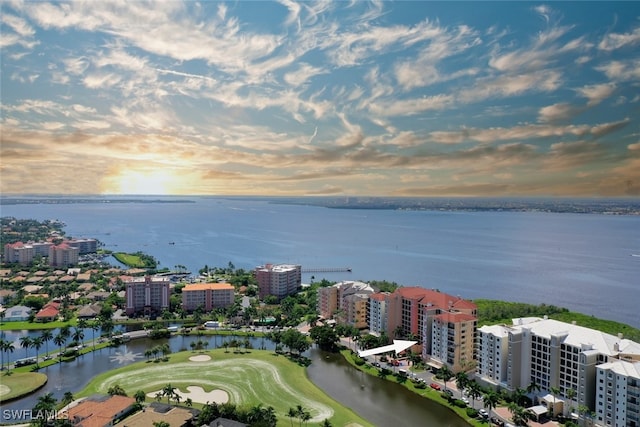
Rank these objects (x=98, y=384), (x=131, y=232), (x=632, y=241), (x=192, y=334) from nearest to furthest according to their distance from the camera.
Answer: (x=98, y=384) < (x=192, y=334) < (x=632, y=241) < (x=131, y=232)

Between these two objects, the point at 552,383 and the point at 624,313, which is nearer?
the point at 552,383

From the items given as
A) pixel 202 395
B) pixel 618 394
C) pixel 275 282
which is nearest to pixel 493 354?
pixel 618 394

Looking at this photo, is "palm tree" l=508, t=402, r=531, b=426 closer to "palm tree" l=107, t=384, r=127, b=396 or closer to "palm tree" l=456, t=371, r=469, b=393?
"palm tree" l=456, t=371, r=469, b=393

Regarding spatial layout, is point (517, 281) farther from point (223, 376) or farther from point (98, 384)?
point (98, 384)

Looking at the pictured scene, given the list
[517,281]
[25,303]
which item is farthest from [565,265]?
[25,303]

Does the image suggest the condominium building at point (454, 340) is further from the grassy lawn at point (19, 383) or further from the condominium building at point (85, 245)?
the condominium building at point (85, 245)

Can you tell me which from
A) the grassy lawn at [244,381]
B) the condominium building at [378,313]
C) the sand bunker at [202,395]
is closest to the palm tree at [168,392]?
the sand bunker at [202,395]

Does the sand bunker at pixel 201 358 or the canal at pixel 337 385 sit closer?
the canal at pixel 337 385

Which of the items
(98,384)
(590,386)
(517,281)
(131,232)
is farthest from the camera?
(131,232)
